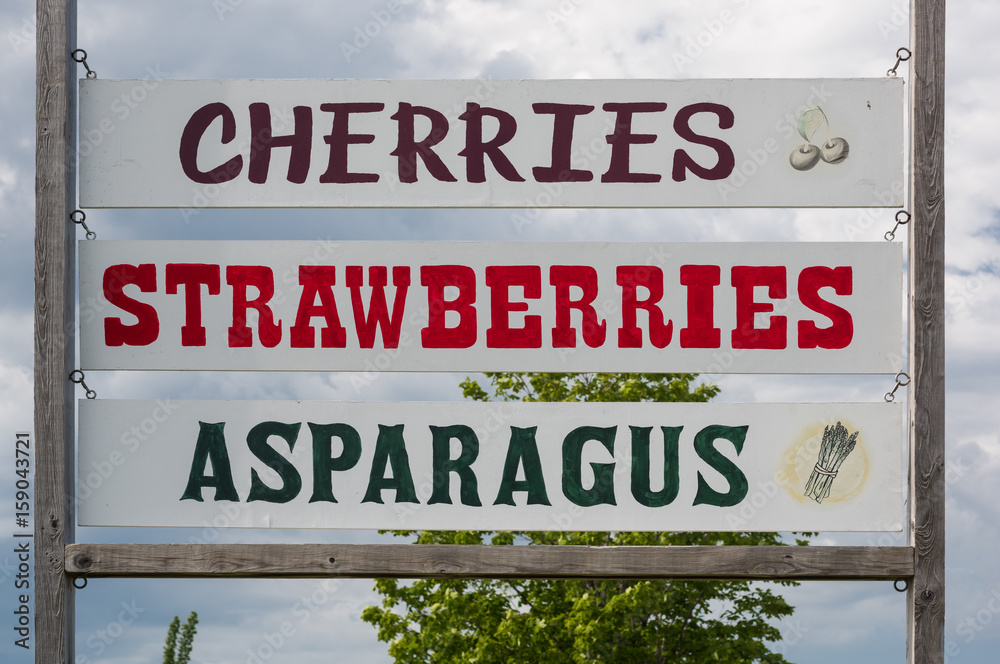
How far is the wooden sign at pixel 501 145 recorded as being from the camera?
6.45 meters

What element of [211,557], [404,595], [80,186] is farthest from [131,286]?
[404,595]

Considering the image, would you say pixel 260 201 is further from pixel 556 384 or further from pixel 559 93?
pixel 556 384

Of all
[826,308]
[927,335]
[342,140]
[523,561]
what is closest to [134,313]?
[342,140]

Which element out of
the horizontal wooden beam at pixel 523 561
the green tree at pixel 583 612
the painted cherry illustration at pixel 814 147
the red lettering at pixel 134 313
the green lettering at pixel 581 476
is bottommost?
the green tree at pixel 583 612

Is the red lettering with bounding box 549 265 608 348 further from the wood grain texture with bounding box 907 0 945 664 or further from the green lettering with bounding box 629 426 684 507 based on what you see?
the wood grain texture with bounding box 907 0 945 664

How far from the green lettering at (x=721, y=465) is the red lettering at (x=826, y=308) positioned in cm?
70

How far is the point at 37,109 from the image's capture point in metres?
6.57

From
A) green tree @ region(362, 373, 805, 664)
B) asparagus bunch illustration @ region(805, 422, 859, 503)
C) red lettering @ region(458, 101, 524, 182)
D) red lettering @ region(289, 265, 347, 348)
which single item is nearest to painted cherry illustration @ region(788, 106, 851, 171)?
asparagus bunch illustration @ region(805, 422, 859, 503)

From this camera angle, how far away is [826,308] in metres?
6.33

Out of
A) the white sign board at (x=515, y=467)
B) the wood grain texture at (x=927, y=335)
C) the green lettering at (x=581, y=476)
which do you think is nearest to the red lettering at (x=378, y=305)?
the white sign board at (x=515, y=467)

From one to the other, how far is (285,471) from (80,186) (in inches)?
87.6

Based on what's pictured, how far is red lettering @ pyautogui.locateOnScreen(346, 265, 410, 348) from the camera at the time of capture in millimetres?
6348

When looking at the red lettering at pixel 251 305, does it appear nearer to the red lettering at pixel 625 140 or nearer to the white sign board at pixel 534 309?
the white sign board at pixel 534 309

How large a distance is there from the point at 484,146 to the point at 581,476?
2104 millimetres
